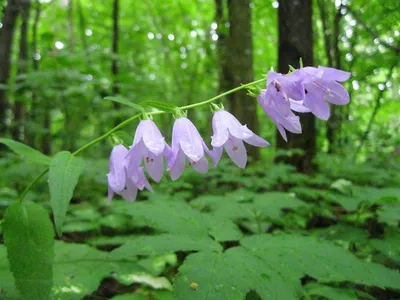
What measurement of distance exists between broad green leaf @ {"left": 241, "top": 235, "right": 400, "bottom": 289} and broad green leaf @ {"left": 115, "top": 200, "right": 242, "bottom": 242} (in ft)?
0.46

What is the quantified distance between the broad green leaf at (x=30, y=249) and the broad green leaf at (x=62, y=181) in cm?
20

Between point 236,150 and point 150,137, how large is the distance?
393 mm

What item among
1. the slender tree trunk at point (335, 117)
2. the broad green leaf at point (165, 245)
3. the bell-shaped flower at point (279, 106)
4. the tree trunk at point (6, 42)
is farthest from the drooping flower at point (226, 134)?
the tree trunk at point (6, 42)

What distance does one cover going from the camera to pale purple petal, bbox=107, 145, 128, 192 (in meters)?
1.51

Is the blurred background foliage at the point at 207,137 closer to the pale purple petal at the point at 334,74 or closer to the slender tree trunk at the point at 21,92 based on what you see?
the slender tree trunk at the point at 21,92

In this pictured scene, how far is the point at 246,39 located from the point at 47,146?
5.09 meters

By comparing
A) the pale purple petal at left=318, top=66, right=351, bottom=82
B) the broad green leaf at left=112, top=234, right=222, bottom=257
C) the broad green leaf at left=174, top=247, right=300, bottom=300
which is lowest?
the broad green leaf at left=174, top=247, right=300, bottom=300

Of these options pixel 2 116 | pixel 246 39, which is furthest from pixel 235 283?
pixel 2 116

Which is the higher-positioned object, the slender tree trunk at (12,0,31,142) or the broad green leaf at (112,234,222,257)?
the slender tree trunk at (12,0,31,142)

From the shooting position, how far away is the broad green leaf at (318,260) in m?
1.41

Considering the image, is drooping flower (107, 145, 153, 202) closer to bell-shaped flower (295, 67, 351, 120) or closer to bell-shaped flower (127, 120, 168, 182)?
bell-shaped flower (127, 120, 168, 182)

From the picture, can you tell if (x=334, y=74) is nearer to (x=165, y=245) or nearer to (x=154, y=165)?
(x=154, y=165)

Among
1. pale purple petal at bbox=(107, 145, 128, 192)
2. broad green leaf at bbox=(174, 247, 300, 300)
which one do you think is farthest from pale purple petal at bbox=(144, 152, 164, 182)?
broad green leaf at bbox=(174, 247, 300, 300)

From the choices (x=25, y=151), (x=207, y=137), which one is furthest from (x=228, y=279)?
(x=207, y=137)
